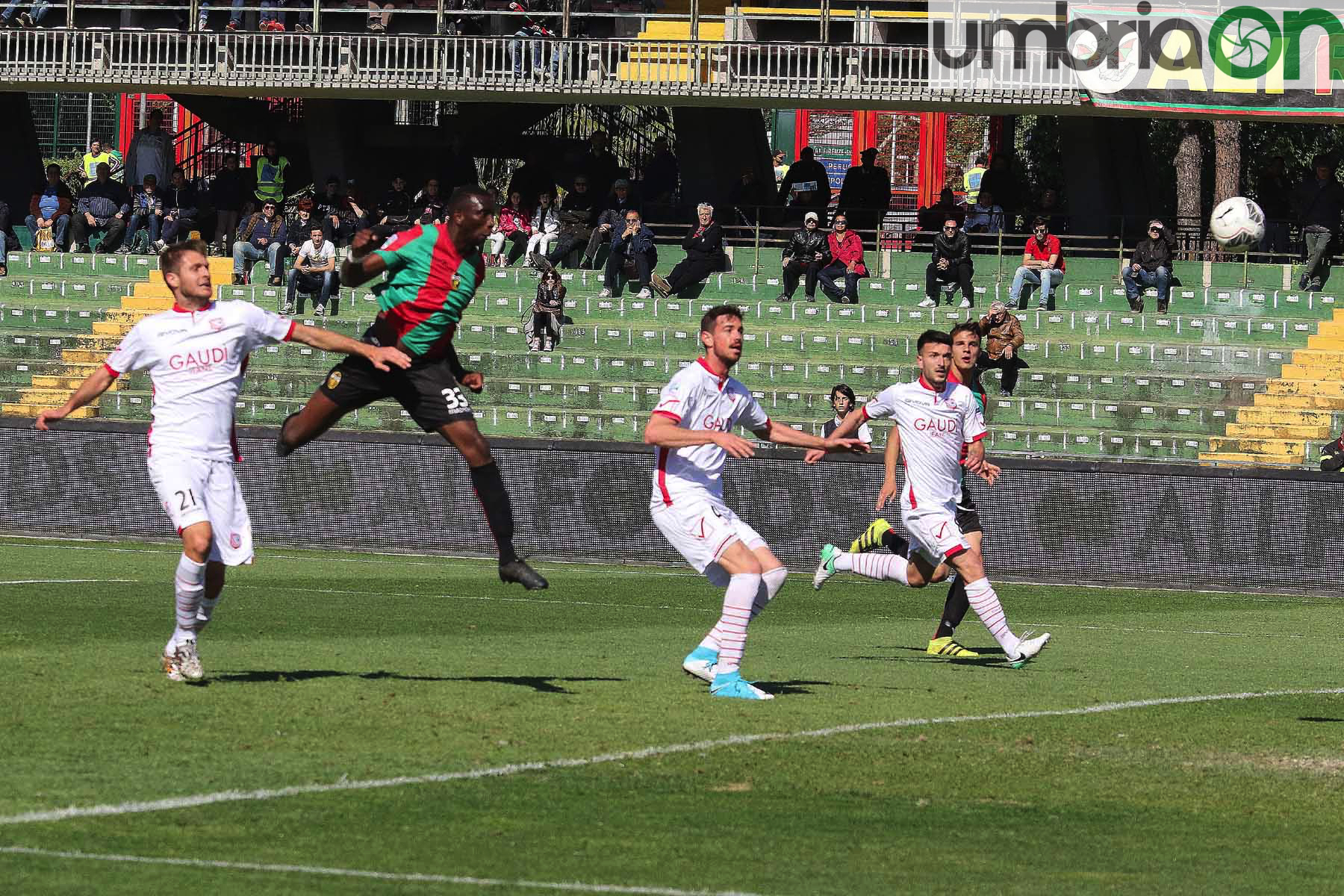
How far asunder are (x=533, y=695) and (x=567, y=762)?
1.90m

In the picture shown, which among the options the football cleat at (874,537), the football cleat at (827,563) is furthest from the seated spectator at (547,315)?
the football cleat at (827,563)

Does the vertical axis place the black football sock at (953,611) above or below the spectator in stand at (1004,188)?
below

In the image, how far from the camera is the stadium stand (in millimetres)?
26516

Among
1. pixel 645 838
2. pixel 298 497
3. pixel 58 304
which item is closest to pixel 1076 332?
pixel 298 497

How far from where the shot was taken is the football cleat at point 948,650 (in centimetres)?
1383

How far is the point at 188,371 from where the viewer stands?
32.8 feet

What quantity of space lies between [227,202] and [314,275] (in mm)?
3926

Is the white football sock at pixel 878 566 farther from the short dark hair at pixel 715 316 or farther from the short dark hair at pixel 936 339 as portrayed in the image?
the short dark hair at pixel 715 316

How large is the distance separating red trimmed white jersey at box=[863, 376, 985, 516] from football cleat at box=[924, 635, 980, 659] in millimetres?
1112

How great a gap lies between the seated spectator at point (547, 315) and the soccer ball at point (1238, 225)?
899 centimetres

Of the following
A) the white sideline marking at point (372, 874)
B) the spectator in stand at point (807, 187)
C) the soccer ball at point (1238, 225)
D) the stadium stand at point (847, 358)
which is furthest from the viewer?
the spectator in stand at point (807, 187)

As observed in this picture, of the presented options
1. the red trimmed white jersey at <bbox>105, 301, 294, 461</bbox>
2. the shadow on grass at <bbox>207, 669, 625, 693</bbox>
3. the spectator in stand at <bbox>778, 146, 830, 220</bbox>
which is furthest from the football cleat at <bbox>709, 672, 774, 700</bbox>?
the spectator in stand at <bbox>778, 146, 830, 220</bbox>

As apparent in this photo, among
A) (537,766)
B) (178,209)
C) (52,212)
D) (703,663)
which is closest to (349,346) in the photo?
(537,766)

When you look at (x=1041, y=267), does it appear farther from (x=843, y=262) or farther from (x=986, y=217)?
(x=843, y=262)
